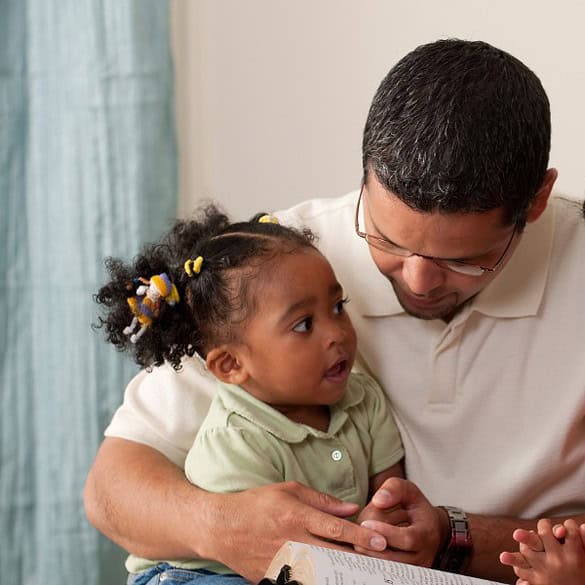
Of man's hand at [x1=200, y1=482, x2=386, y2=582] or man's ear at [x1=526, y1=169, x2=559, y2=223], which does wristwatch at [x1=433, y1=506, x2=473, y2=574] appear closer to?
man's hand at [x1=200, y1=482, x2=386, y2=582]

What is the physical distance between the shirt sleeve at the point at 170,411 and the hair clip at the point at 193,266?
0.62 ft

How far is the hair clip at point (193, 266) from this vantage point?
1.60 m

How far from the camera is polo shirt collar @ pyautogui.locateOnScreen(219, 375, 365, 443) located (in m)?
1.54

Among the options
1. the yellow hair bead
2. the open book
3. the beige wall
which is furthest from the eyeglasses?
the beige wall

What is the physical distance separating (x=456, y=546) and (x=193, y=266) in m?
0.62

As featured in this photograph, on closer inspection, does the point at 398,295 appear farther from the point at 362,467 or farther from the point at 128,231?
the point at 128,231

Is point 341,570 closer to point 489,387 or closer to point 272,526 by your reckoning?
point 272,526

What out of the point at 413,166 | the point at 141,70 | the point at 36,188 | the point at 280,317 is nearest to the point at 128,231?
the point at 36,188

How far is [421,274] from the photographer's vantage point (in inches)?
57.4

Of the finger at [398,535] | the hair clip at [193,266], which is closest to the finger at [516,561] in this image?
the finger at [398,535]

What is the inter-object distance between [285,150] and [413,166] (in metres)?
1.27

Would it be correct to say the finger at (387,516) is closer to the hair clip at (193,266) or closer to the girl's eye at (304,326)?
the girl's eye at (304,326)

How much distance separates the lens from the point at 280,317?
155 centimetres

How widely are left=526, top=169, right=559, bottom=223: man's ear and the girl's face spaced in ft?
1.13
